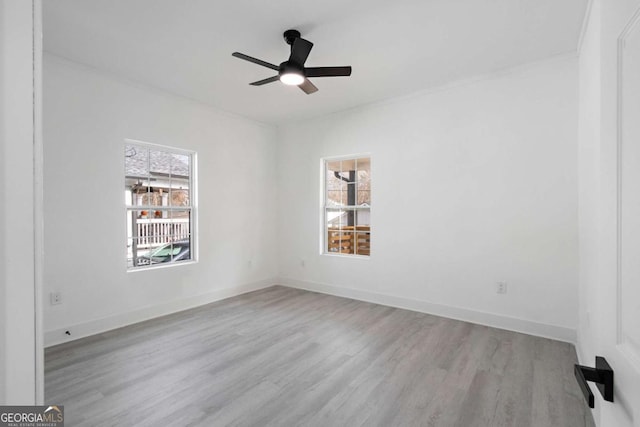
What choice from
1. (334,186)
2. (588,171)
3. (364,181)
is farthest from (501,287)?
(334,186)

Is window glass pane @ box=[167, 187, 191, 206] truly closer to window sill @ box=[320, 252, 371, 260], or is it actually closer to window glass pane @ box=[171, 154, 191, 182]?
window glass pane @ box=[171, 154, 191, 182]

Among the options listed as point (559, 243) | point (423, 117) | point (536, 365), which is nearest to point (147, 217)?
point (423, 117)

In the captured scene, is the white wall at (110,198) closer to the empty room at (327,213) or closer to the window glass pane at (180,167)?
the empty room at (327,213)

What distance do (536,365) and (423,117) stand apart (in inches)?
116

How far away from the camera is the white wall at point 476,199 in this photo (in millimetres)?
3094

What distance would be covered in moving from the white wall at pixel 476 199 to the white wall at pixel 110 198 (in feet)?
5.65

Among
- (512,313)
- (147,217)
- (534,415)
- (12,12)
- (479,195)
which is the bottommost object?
(534,415)

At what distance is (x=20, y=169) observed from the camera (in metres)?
0.70

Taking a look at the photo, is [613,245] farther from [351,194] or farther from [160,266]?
[160,266]

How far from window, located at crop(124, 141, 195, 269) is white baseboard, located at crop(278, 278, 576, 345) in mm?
2160

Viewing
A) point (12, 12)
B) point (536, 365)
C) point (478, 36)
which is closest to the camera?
point (12, 12)

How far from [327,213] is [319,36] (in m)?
2.82

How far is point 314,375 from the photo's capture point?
244 centimetres

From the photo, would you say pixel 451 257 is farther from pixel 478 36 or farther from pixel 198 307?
pixel 198 307
